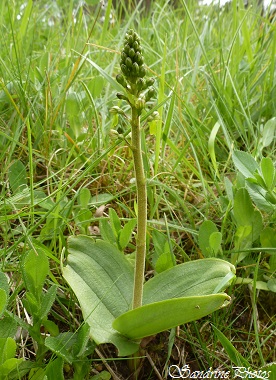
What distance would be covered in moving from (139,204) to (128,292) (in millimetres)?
316

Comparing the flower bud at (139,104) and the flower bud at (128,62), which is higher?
the flower bud at (128,62)

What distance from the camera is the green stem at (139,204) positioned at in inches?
44.1

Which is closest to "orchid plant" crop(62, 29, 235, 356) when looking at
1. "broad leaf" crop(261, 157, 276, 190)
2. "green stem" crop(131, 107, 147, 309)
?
"green stem" crop(131, 107, 147, 309)

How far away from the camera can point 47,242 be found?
1.61m

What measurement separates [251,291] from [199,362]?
0.29 m

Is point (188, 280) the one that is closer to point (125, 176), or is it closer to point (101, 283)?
point (101, 283)

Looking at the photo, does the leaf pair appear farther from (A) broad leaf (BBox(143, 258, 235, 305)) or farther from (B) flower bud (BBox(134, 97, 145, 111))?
(B) flower bud (BBox(134, 97, 145, 111))

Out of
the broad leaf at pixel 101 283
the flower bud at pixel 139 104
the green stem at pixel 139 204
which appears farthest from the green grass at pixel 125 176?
the flower bud at pixel 139 104

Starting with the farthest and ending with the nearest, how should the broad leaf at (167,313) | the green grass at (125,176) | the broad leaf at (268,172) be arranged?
the broad leaf at (268,172) → the green grass at (125,176) → the broad leaf at (167,313)

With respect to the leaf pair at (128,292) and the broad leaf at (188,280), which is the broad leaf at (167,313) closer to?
the leaf pair at (128,292)

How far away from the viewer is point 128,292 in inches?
52.1

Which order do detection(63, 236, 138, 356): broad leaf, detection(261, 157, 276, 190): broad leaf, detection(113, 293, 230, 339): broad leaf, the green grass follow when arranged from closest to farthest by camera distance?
1. detection(113, 293, 230, 339): broad leaf
2. detection(63, 236, 138, 356): broad leaf
3. the green grass
4. detection(261, 157, 276, 190): broad leaf

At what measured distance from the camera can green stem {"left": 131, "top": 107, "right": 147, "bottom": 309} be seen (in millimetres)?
1121

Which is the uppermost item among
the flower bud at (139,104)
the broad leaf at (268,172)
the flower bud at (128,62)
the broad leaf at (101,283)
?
the flower bud at (128,62)
